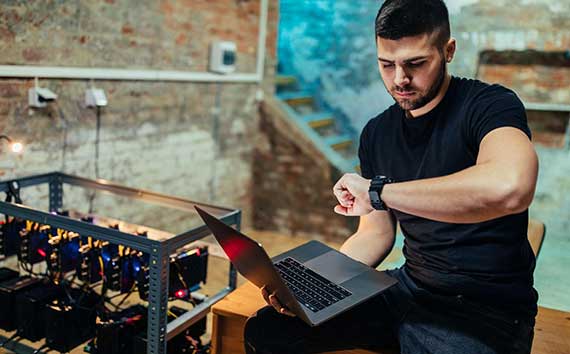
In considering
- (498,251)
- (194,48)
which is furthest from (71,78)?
(498,251)

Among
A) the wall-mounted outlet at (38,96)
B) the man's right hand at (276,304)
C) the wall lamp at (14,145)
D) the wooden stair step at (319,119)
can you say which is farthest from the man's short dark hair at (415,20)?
the wooden stair step at (319,119)

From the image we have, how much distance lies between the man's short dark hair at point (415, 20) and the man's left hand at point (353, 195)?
0.38 metres

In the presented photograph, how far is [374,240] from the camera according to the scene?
176 centimetres

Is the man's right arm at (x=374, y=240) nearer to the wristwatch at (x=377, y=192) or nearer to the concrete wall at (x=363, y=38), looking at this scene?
the wristwatch at (x=377, y=192)

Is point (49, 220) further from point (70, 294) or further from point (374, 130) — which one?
point (374, 130)

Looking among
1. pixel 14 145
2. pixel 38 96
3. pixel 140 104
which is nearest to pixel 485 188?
pixel 14 145

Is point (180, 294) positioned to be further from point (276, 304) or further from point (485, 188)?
point (485, 188)

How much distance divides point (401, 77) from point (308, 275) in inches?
23.5

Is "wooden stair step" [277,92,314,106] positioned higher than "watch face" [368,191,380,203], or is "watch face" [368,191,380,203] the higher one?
"wooden stair step" [277,92,314,106]

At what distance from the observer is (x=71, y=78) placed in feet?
10.1

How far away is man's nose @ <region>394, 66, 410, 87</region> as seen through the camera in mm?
1425

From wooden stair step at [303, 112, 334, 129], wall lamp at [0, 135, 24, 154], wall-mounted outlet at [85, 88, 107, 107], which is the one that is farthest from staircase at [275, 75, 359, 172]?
wall lamp at [0, 135, 24, 154]

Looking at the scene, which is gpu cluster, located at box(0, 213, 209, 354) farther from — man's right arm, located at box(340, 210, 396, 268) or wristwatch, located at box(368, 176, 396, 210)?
wristwatch, located at box(368, 176, 396, 210)

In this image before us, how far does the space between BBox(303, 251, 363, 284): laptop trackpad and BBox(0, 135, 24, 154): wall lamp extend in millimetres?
1759
